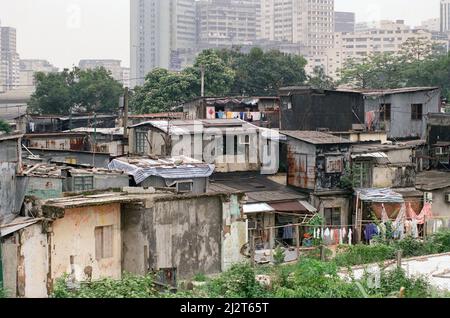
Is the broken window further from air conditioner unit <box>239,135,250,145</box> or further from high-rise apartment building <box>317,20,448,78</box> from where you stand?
high-rise apartment building <box>317,20,448,78</box>

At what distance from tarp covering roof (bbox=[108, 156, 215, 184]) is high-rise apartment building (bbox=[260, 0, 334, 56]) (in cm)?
12550

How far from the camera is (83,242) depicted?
1756 centimetres

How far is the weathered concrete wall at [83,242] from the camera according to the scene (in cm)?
1706

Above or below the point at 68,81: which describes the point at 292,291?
below

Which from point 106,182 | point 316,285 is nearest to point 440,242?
point 106,182

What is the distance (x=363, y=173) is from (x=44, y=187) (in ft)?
38.7

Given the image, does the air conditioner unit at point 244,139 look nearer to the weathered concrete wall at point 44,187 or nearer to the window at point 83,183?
the window at point 83,183

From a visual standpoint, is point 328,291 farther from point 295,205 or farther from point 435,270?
point 295,205

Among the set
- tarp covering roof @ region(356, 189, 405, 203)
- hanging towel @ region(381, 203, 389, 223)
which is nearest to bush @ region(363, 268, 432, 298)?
hanging towel @ region(381, 203, 389, 223)

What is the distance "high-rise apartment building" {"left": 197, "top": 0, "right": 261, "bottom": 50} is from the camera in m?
160

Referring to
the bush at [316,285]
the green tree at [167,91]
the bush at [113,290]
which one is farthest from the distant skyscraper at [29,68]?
the bush at [113,290]

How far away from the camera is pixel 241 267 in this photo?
43.5ft

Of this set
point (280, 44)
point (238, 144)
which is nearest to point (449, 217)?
point (238, 144)
